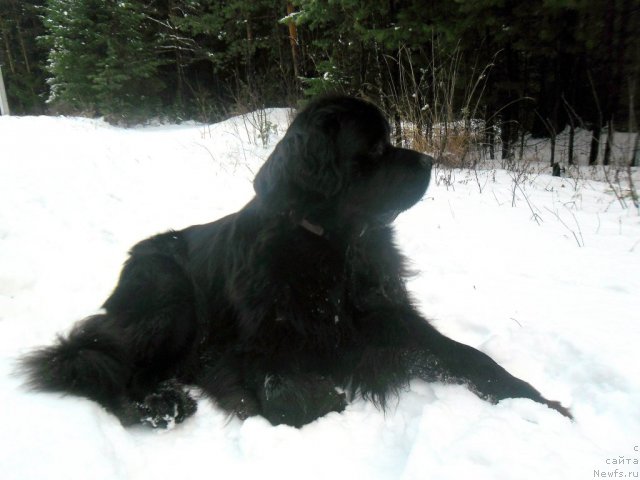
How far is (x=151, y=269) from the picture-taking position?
244 cm

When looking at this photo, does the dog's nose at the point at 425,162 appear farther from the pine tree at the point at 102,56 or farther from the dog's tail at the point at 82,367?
the pine tree at the point at 102,56

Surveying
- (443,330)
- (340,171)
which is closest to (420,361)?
(443,330)

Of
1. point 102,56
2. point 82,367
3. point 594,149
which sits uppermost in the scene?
point 102,56

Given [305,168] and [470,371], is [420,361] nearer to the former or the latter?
[470,371]

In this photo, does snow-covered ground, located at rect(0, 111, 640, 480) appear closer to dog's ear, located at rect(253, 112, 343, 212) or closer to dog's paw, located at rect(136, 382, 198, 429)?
dog's paw, located at rect(136, 382, 198, 429)

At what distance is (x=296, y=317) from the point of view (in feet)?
6.93

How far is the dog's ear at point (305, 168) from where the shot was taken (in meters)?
2.12

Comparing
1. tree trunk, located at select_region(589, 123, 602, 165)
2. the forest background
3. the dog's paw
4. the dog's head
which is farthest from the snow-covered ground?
tree trunk, located at select_region(589, 123, 602, 165)

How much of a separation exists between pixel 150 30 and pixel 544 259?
60.0 feet

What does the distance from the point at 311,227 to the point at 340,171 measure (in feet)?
1.04

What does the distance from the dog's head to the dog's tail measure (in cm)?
102

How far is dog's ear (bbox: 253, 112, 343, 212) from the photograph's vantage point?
2.12 meters

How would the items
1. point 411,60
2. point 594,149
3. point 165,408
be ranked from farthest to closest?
point 594,149
point 411,60
point 165,408

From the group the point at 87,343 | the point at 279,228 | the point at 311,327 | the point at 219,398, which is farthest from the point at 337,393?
the point at 87,343
